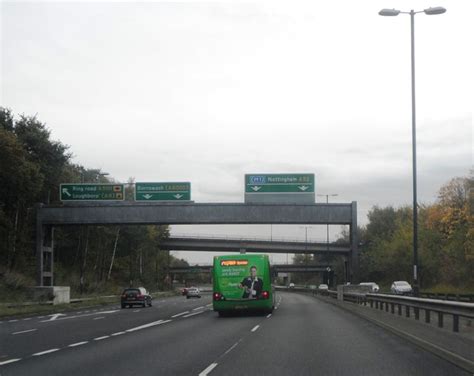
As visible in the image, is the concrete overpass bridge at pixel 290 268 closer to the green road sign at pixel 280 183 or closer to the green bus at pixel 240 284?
the green road sign at pixel 280 183

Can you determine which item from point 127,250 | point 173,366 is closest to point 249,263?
point 173,366

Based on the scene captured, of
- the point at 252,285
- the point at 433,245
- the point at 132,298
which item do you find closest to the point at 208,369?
the point at 252,285

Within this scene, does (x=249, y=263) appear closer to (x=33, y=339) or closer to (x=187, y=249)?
(x=33, y=339)

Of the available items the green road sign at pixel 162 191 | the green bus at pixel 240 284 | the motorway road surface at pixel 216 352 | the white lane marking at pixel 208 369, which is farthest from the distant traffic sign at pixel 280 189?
the white lane marking at pixel 208 369

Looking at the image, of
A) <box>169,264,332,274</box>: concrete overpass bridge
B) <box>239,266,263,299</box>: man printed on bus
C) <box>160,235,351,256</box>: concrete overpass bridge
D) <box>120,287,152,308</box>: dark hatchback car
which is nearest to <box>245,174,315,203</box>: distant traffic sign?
<box>120,287,152,308</box>: dark hatchback car

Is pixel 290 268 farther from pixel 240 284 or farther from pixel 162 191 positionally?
pixel 240 284

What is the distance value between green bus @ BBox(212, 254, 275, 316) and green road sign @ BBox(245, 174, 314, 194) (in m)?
14.3

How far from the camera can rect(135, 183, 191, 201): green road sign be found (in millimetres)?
45594

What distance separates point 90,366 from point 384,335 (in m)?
10.0

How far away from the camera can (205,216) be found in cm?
4453

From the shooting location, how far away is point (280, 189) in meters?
44.4

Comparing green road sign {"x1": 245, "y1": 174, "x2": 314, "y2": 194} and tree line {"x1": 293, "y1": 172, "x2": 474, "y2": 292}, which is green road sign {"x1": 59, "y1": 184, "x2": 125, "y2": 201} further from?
tree line {"x1": 293, "y1": 172, "x2": 474, "y2": 292}

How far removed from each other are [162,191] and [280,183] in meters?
8.67

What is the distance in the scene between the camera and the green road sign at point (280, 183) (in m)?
44.2
